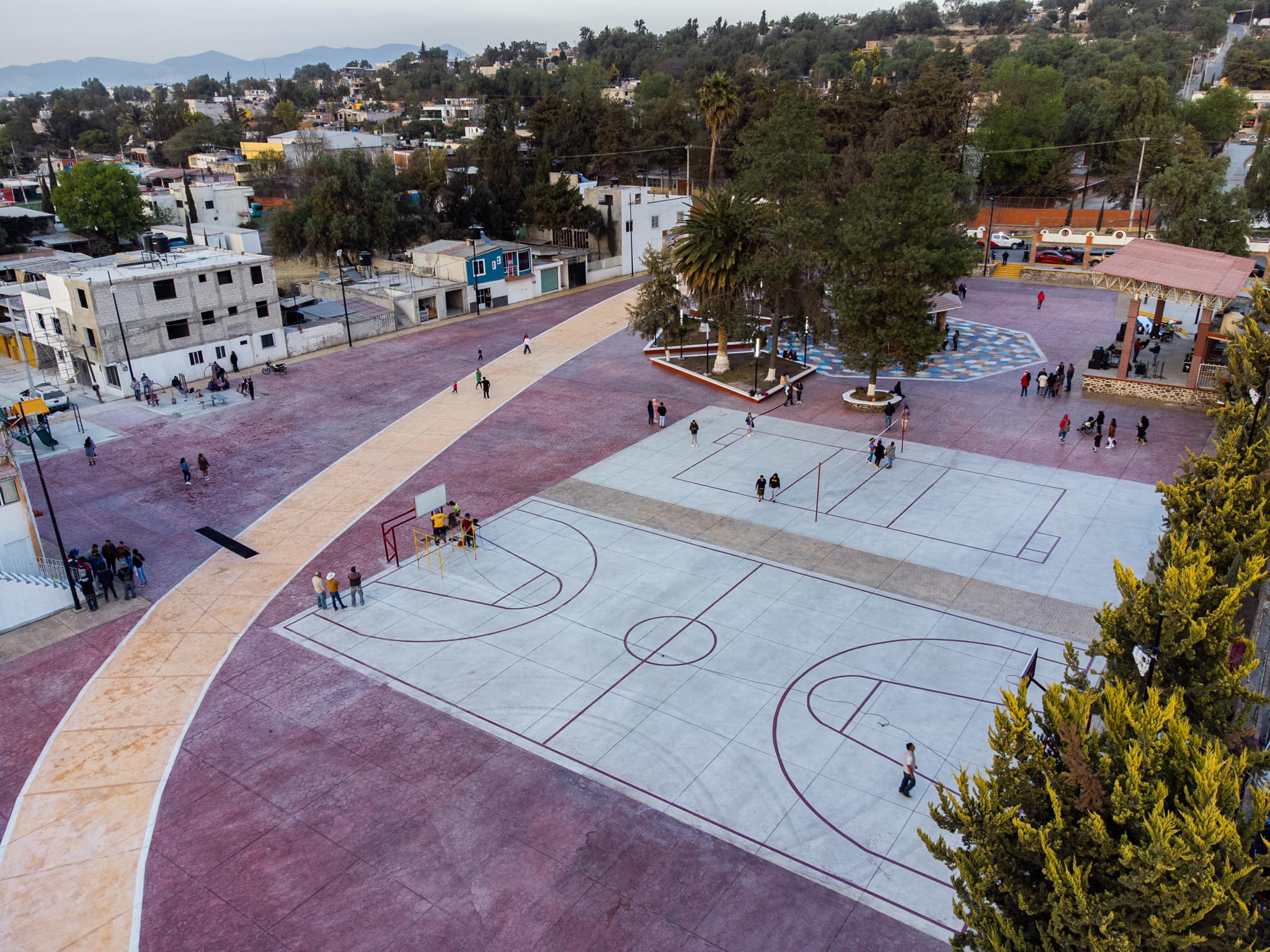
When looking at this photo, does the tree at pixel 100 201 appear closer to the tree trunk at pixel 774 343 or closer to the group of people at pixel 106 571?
the group of people at pixel 106 571

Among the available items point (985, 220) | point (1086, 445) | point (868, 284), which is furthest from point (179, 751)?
point (985, 220)

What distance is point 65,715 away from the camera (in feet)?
70.6

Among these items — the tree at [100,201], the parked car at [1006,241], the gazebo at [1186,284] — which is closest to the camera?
the gazebo at [1186,284]

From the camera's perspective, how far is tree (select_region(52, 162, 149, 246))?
78.1 meters

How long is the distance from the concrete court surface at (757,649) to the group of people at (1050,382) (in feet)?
33.5

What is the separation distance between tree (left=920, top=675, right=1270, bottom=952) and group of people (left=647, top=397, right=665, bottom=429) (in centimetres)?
2877

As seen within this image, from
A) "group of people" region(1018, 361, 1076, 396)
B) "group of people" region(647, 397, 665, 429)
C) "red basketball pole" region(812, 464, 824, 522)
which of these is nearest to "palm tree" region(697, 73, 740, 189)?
"group of people" region(1018, 361, 1076, 396)

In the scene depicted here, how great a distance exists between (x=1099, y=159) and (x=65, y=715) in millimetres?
101703

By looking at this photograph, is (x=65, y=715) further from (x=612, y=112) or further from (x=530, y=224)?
(x=612, y=112)

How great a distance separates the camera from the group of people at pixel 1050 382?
4247 cm

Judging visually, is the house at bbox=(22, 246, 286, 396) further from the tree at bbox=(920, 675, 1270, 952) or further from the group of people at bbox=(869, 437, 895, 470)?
the tree at bbox=(920, 675, 1270, 952)

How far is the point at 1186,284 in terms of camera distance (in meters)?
39.8

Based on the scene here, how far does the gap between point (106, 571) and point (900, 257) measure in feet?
107

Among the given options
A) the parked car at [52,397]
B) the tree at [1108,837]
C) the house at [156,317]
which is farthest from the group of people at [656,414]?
the parked car at [52,397]
